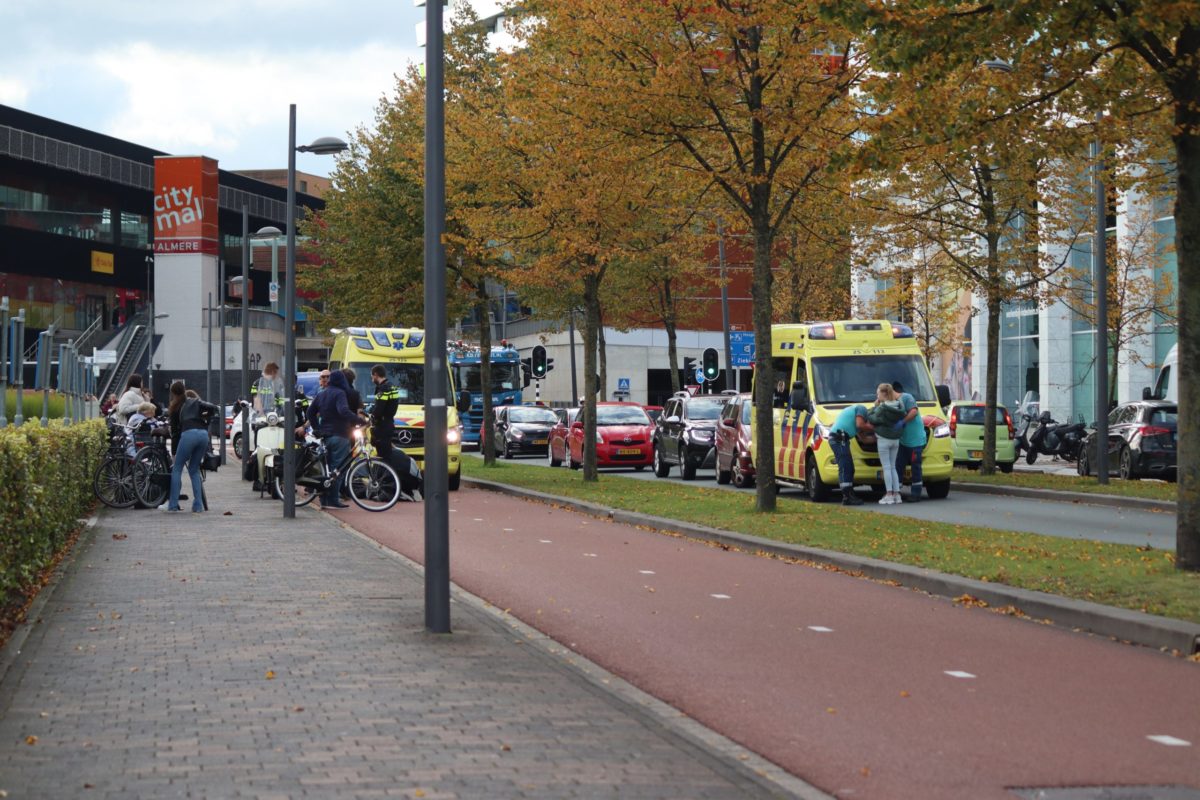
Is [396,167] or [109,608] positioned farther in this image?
[396,167]

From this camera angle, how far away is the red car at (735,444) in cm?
2825

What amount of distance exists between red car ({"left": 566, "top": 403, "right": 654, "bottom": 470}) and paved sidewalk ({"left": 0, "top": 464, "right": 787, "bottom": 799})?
24225 millimetres

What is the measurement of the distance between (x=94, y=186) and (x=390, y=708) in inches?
3208

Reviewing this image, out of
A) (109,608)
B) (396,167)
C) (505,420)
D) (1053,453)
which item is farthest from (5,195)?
(109,608)

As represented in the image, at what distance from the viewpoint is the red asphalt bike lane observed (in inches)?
254

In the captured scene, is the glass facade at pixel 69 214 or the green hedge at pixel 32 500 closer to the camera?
the green hedge at pixel 32 500

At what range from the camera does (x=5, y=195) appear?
253 feet

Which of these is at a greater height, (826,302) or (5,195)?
(5,195)

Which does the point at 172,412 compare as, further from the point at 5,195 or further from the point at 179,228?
the point at 179,228

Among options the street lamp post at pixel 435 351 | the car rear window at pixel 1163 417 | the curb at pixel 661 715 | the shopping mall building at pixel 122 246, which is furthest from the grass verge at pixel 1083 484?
the shopping mall building at pixel 122 246

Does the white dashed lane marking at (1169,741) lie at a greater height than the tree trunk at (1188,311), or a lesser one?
lesser

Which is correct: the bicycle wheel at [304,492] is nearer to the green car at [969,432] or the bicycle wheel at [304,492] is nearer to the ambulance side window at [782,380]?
the ambulance side window at [782,380]

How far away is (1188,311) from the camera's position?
1206cm

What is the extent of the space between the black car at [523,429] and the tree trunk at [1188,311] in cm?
3420
